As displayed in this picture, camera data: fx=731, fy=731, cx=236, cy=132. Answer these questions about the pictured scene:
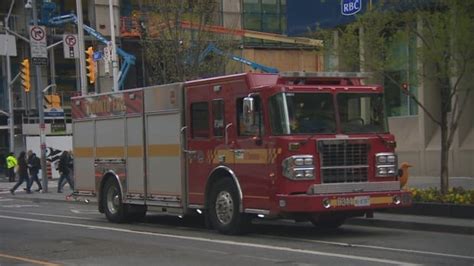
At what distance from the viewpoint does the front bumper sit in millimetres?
12242

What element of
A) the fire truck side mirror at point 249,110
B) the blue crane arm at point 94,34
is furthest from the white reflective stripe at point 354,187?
the blue crane arm at point 94,34

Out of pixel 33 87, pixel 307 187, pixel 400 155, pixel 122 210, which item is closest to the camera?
pixel 307 187

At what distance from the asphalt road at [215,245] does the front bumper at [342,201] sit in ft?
1.86

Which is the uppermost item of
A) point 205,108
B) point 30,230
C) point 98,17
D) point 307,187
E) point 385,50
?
point 98,17

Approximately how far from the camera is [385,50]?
1557 centimetres

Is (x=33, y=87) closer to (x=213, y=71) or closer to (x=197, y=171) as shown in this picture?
(x=213, y=71)

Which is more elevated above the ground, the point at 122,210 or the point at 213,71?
the point at 213,71

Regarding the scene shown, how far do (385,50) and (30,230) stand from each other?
8.39 meters

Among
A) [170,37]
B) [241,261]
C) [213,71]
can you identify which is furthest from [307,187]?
[213,71]

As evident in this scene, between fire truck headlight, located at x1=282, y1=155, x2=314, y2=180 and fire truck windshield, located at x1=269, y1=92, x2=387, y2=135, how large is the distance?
477 millimetres

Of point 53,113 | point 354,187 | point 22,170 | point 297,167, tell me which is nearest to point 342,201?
point 354,187

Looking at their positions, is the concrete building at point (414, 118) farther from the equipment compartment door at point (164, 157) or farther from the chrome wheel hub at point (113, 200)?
the chrome wheel hub at point (113, 200)

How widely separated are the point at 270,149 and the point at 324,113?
123 centimetres

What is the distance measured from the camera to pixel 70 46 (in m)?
29.7
